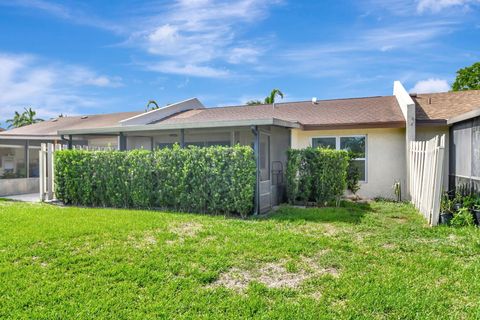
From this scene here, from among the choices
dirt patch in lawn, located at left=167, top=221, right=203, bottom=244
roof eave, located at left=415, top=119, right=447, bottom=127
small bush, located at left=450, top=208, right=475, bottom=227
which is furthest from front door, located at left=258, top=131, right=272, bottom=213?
roof eave, located at left=415, top=119, right=447, bottom=127

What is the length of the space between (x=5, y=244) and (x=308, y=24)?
11889 mm

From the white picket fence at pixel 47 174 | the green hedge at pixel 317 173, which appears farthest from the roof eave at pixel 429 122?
the white picket fence at pixel 47 174

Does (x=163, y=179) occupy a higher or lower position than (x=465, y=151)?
lower

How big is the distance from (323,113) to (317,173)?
A: 4952 mm

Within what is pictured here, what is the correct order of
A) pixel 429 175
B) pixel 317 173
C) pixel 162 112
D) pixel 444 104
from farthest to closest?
1. pixel 162 112
2. pixel 444 104
3. pixel 317 173
4. pixel 429 175

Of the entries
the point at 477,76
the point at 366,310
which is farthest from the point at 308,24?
the point at 477,76

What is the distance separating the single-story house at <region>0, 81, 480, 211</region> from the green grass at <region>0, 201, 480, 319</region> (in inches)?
127

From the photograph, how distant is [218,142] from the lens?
48.6 ft

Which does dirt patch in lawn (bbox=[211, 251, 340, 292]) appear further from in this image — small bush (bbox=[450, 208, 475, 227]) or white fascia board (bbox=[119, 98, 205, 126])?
white fascia board (bbox=[119, 98, 205, 126])

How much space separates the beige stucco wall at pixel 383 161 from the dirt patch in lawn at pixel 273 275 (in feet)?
26.3

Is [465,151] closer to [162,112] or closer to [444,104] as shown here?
[444,104]

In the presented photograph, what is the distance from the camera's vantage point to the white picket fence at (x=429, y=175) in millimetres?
7262

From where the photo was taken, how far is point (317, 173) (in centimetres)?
1023

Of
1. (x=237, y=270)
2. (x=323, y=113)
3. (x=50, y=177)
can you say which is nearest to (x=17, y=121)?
(x=50, y=177)
